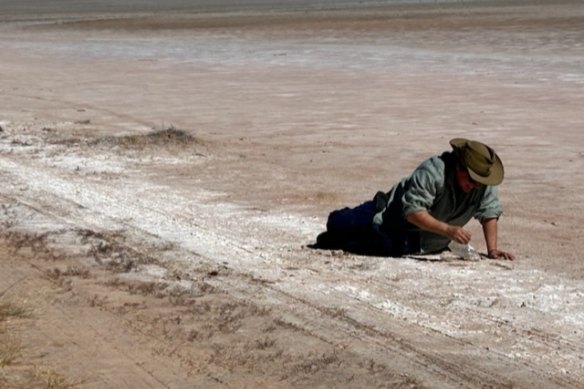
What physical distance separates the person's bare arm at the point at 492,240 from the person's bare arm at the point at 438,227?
363mm

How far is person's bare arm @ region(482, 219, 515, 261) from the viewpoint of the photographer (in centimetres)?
868

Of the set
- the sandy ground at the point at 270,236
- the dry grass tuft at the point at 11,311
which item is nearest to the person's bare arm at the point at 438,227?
the sandy ground at the point at 270,236

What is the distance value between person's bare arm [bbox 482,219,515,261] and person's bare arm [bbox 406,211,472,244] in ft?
1.19

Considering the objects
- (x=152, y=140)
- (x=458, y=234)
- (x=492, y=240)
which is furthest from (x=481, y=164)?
(x=152, y=140)

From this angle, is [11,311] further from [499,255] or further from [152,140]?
[152,140]

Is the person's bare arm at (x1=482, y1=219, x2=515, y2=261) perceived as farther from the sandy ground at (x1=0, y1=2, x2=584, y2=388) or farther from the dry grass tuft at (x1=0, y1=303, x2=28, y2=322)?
the dry grass tuft at (x1=0, y1=303, x2=28, y2=322)

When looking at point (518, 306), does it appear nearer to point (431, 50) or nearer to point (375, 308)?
point (375, 308)

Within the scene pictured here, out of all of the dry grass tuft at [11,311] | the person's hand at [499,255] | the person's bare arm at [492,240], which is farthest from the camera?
the person's hand at [499,255]

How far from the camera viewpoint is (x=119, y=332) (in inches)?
286

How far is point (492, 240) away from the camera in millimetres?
8773

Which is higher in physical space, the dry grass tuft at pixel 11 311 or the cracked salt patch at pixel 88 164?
the dry grass tuft at pixel 11 311

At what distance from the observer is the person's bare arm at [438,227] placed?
8266mm

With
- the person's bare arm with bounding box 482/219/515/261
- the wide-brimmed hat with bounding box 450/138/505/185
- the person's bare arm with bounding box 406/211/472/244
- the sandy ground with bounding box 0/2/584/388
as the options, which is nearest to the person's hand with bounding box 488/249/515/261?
the person's bare arm with bounding box 482/219/515/261

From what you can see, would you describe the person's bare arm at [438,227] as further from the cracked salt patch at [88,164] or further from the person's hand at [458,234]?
the cracked salt patch at [88,164]
